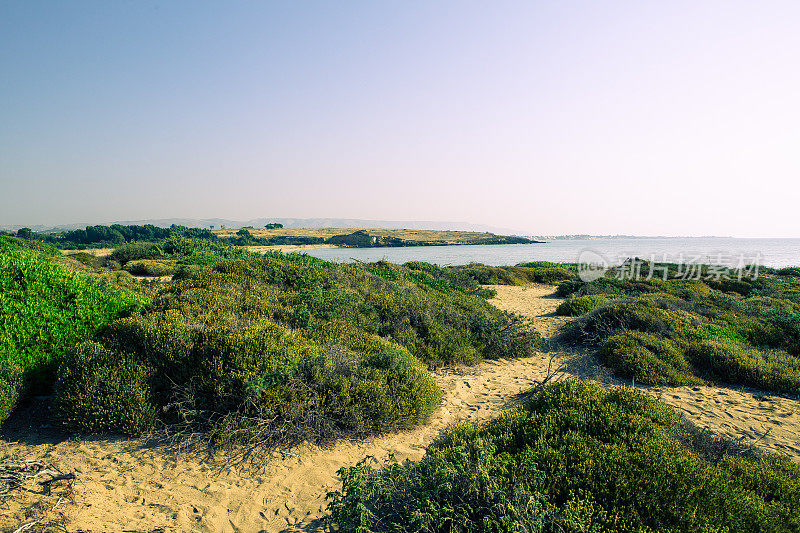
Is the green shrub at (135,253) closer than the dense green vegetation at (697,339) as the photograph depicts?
No

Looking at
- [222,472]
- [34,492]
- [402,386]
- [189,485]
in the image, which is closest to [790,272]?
[402,386]

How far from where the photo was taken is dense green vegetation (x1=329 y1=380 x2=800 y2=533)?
97.8 inches

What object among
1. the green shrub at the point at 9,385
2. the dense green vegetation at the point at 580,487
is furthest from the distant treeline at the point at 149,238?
the dense green vegetation at the point at 580,487

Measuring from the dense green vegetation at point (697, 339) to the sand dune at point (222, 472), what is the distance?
68 centimetres

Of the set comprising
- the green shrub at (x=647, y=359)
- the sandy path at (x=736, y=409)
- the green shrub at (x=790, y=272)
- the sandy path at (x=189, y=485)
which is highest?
the green shrub at (x=790, y=272)

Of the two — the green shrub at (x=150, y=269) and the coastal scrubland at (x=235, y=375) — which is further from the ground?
the coastal scrubland at (x=235, y=375)

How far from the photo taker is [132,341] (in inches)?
200

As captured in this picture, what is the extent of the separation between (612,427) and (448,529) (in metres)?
1.84

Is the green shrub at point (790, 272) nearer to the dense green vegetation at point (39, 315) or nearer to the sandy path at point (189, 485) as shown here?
the sandy path at point (189, 485)

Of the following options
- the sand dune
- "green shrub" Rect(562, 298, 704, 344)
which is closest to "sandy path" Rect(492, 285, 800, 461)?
the sand dune

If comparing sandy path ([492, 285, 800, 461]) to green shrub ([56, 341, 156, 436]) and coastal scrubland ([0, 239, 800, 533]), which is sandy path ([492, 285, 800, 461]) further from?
green shrub ([56, 341, 156, 436])

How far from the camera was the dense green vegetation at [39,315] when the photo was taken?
4.89 meters

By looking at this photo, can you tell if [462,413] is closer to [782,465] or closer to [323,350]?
[323,350]

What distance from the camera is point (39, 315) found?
17.9 feet
